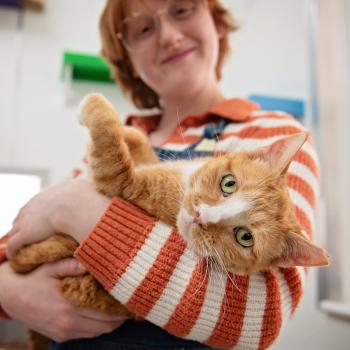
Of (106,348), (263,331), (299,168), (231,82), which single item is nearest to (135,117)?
(299,168)

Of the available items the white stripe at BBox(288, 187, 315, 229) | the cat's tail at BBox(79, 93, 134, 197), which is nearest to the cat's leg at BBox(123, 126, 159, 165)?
the cat's tail at BBox(79, 93, 134, 197)

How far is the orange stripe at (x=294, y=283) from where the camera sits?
2.58 feet

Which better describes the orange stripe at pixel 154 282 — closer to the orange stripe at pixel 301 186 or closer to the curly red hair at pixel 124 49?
the orange stripe at pixel 301 186

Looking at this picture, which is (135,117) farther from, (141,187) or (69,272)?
(69,272)

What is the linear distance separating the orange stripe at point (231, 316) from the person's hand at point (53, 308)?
27 cm

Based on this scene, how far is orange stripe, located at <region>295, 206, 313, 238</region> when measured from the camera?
2.84ft

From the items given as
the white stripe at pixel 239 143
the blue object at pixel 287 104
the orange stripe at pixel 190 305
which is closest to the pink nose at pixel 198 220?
the orange stripe at pixel 190 305

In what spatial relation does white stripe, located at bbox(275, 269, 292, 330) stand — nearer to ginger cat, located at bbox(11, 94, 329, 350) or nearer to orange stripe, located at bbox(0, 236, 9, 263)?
ginger cat, located at bbox(11, 94, 329, 350)

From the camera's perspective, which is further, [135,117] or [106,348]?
[135,117]

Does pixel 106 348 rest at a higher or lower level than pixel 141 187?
lower

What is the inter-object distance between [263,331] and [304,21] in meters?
2.48

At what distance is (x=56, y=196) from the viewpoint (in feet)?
2.90

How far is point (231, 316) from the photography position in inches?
27.7

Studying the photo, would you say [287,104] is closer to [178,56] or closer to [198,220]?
[178,56]
